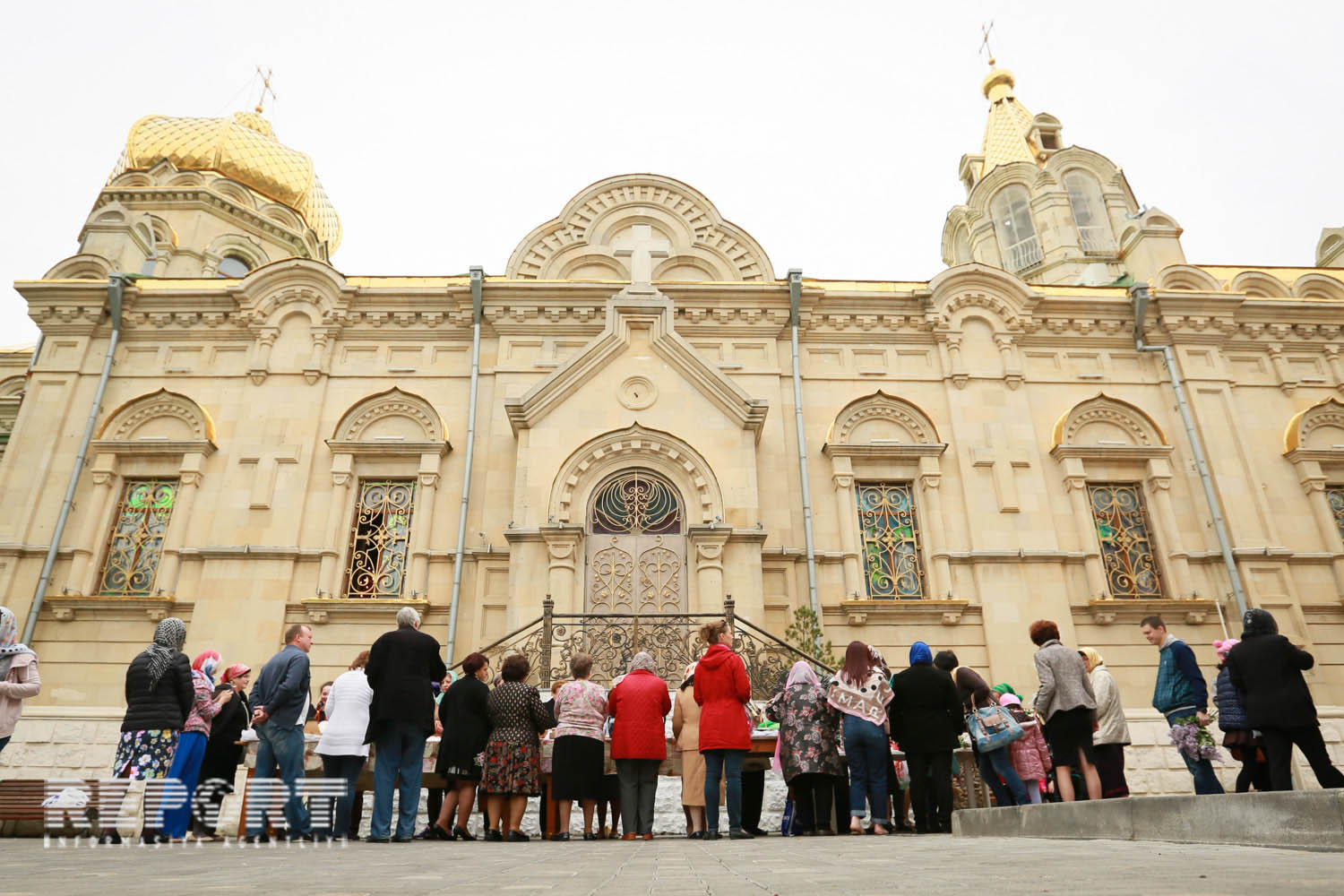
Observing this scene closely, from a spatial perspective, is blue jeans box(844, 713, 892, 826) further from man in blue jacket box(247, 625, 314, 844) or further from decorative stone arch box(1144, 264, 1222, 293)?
decorative stone arch box(1144, 264, 1222, 293)

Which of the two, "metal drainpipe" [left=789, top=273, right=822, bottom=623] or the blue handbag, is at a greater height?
"metal drainpipe" [left=789, top=273, right=822, bottom=623]

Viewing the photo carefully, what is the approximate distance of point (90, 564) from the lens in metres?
13.7

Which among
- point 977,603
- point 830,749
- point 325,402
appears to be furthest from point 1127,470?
point 325,402

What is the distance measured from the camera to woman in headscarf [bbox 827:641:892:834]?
261 inches

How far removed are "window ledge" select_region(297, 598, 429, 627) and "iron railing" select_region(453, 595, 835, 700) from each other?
7.09 feet

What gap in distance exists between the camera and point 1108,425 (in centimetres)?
1541

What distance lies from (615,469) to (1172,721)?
27.7ft

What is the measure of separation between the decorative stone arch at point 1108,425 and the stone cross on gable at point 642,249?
7.94m

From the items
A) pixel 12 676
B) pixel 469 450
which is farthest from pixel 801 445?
pixel 12 676

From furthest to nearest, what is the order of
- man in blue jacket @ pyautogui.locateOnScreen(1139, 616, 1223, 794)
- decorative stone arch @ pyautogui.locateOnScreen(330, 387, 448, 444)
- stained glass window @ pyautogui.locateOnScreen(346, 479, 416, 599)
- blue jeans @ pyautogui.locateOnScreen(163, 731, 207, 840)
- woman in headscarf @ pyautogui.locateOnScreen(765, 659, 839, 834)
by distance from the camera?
decorative stone arch @ pyautogui.locateOnScreen(330, 387, 448, 444) → stained glass window @ pyautogui.locateOnScreen(346, 479, 416, 599) → man in blue jacket @ pyautogui.locateOnScreen(1139, 616, 1223, 794) → woman in headscarf @ pyautogui.locateOnScreen(765, 659, 839, 834) → blue jeans @ pyautogui.locateOnScreen(163, 731, 207, 840)

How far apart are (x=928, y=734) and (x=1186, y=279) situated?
13660 mm

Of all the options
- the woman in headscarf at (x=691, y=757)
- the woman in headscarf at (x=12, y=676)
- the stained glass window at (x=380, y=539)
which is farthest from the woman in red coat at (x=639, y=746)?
the stained glass window at (x=380, y=539)

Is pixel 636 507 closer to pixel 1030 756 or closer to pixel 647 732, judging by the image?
Answer: pixel 647 732

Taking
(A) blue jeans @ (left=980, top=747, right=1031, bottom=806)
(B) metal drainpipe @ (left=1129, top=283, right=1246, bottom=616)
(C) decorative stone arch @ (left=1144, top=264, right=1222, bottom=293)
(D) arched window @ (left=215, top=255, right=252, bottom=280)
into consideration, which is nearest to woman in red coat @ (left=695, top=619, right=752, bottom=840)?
(A) blue jeans @ (left=980, top=747, right=1031, bottom=806)
